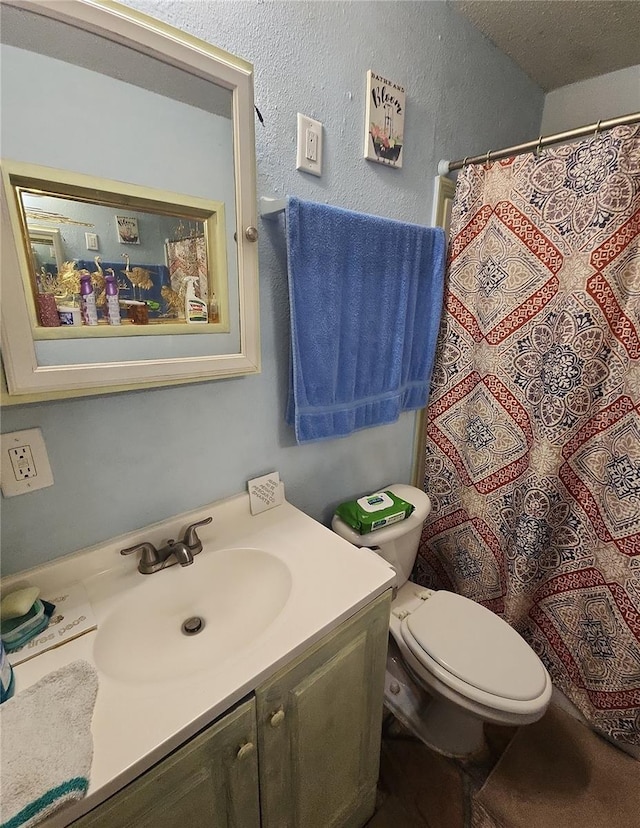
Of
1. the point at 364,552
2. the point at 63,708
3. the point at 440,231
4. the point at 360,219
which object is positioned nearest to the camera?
the point at 63,708

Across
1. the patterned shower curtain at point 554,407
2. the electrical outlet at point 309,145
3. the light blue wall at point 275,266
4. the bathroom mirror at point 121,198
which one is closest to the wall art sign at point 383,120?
the light blue wall at point 275,266

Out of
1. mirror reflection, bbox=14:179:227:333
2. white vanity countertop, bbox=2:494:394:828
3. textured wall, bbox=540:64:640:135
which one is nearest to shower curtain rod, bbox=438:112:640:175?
textured wall, bbox=540:64:640:135

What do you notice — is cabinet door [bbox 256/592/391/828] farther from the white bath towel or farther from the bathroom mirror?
the bathroom mirror

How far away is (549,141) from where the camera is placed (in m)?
1.19

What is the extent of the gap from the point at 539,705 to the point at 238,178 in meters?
1.55

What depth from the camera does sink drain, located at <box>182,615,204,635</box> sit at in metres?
0.90

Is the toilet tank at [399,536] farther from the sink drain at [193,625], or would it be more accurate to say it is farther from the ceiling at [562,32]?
the ceiling at [562,32]

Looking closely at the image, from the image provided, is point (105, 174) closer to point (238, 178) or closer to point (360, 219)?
point (238, 178)

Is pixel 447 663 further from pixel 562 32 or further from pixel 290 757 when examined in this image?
pixel 562 32

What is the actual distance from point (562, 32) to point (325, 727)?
87.6 inches

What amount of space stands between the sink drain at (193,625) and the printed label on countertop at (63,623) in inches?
8.0

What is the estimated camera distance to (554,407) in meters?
1.29

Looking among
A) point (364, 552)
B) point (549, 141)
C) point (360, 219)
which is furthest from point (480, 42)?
point (364, 552)

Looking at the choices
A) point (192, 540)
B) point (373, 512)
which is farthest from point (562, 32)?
point (192, 540)
